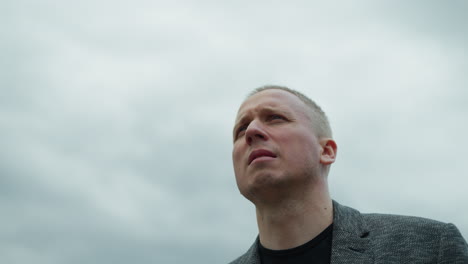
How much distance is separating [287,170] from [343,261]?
119cm

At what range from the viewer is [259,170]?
5.02 metres

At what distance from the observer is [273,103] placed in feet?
18.5

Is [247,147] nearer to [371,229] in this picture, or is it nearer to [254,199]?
[254,199]

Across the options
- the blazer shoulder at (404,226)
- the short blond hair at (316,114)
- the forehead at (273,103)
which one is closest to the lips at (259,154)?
the forehead at (273,103)

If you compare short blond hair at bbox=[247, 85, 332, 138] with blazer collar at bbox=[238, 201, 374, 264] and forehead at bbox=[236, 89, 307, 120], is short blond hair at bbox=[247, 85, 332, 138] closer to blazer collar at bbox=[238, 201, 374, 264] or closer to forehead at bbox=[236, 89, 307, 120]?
forehead at bbox=[236, 89, 307, 120]

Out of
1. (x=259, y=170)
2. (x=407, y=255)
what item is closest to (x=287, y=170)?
(x=259, y=170)

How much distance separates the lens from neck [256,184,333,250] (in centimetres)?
488

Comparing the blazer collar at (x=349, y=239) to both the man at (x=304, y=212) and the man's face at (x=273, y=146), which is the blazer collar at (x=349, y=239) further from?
the man's face at (x=273, y=146)

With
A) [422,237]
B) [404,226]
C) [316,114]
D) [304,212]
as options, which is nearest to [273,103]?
[316,114]

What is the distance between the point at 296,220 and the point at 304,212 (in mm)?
137

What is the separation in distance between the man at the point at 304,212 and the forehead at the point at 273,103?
0.05 ft

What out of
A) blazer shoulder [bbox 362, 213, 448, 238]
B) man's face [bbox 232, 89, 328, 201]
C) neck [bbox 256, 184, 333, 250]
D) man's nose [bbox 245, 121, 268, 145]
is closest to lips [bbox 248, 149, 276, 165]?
man's face [bbox 232, 89, 328, 201]

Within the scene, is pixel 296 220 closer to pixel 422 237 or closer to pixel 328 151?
pixel 328 151

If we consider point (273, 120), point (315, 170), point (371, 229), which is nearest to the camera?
point (371, 229)
